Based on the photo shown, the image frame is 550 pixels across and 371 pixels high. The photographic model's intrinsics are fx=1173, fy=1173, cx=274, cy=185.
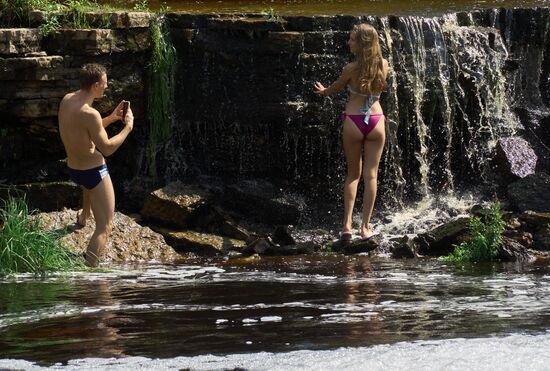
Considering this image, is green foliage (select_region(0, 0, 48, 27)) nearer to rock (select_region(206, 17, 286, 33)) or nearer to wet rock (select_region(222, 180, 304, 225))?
rock (select_region(206, 17, 286, 33))

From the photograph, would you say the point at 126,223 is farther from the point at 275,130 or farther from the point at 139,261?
the point at 275,130

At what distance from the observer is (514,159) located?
569 inches

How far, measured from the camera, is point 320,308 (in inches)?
335

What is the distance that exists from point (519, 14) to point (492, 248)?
16.1 feet

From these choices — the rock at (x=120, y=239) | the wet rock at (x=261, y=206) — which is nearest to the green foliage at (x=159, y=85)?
the wet rock at (x=261, y=206)

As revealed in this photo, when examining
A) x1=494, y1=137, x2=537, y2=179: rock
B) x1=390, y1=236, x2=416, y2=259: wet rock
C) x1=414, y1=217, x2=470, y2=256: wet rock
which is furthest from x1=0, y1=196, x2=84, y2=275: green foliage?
x1=494, y1=137, x2=537, y2=179: rock

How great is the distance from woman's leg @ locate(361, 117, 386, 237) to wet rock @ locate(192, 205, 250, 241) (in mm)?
1353

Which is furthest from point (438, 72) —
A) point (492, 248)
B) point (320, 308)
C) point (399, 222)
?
point (320, 308)

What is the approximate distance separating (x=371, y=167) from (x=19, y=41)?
4129 millimetres

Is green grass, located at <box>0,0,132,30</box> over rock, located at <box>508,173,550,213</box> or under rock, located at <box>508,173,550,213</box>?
over

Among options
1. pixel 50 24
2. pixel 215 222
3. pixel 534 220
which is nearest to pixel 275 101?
pixel 215 222

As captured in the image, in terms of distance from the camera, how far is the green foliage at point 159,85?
45.1ft

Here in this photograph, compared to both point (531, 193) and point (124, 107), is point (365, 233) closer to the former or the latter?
point (531, 193)

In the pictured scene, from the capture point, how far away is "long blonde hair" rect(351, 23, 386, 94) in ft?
38.4
